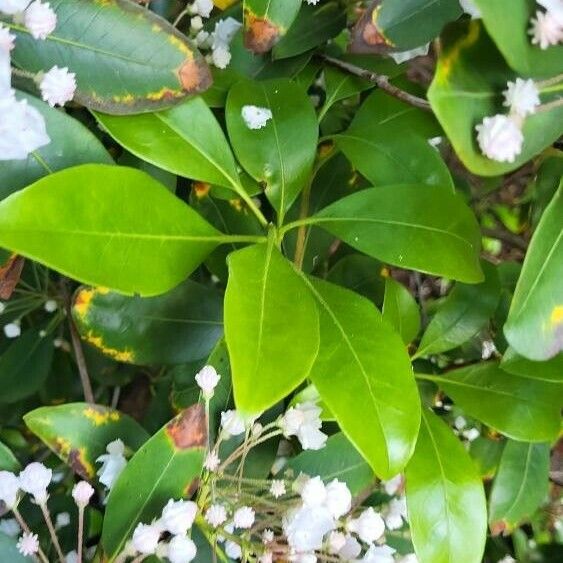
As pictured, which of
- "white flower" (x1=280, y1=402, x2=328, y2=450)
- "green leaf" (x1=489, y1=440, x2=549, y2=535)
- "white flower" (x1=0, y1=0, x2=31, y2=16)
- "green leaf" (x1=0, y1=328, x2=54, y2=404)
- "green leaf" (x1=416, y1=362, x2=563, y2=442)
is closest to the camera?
"white flower" (x1=0, y1=0, x2=31, y2=16)

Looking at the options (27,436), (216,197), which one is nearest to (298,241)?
(216,197)

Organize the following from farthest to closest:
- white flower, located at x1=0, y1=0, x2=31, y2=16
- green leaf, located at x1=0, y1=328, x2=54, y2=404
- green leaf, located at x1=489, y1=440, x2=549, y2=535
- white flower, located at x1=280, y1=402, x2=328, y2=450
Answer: green leaf, located at x1=0, y1=328, x2=54, y2=404 < green leaf, located at x1=489, y1=440, x2=549, y2=535 < white flower, located at x1=280, y1=402, x2=328, y2=450 < white flower, located at x1=0, y1=0, x2=31, y2=16

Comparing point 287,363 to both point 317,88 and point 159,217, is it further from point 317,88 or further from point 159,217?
point 317,88

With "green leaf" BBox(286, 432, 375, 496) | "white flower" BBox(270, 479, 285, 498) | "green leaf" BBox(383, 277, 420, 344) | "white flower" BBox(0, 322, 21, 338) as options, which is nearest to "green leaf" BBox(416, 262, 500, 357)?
"green leaf" BBox(383, 277, 420, 344)

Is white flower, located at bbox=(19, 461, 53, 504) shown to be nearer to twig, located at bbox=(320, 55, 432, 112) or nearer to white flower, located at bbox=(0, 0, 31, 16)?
white flower, located at bbox=(0, 0, 31, 16)

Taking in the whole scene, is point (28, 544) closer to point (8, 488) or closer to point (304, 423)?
point (8, 488)

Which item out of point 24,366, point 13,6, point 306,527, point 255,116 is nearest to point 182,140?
point 255,116
